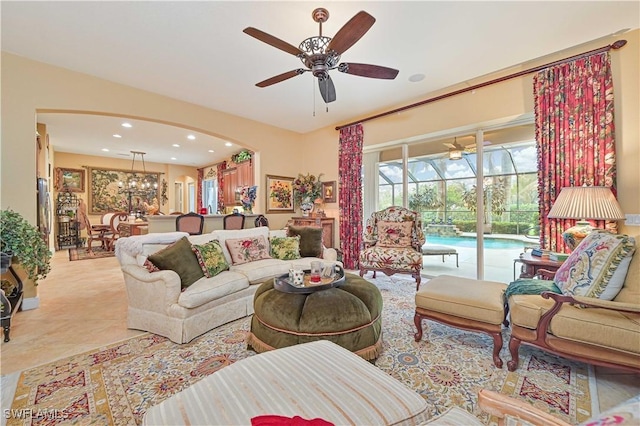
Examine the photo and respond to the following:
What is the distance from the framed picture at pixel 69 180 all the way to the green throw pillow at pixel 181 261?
7.75m

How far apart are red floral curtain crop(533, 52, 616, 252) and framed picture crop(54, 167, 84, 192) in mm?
10912

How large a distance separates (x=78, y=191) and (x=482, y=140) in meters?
10.4

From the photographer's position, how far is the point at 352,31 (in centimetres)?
194

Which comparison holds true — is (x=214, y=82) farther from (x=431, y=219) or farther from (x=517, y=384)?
(x=517, y=384)

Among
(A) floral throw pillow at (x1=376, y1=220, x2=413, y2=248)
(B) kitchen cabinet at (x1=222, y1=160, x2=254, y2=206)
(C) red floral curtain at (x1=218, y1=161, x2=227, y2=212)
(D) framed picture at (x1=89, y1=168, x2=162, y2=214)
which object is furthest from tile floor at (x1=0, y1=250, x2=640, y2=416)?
(D) framed picture at (x1=89, y1=168, x2=162, y2=214)

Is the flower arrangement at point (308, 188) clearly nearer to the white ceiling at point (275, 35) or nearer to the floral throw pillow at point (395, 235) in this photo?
the floral throw pillow at point (395, 235)

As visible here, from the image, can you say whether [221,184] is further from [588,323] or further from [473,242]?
[588,323]

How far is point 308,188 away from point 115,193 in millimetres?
7058

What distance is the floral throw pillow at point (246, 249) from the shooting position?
333cm

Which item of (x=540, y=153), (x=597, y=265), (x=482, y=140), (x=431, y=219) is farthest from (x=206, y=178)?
(x=597, y=265)

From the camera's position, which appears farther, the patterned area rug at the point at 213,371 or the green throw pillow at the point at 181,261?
the green throw pillow at the point at 181,261

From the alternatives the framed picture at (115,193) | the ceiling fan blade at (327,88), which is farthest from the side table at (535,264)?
the framed picture at (115,193)

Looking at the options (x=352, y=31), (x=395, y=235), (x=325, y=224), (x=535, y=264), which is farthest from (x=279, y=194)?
(x=535, y=264)

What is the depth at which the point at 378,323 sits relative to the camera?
2162 millimetres
